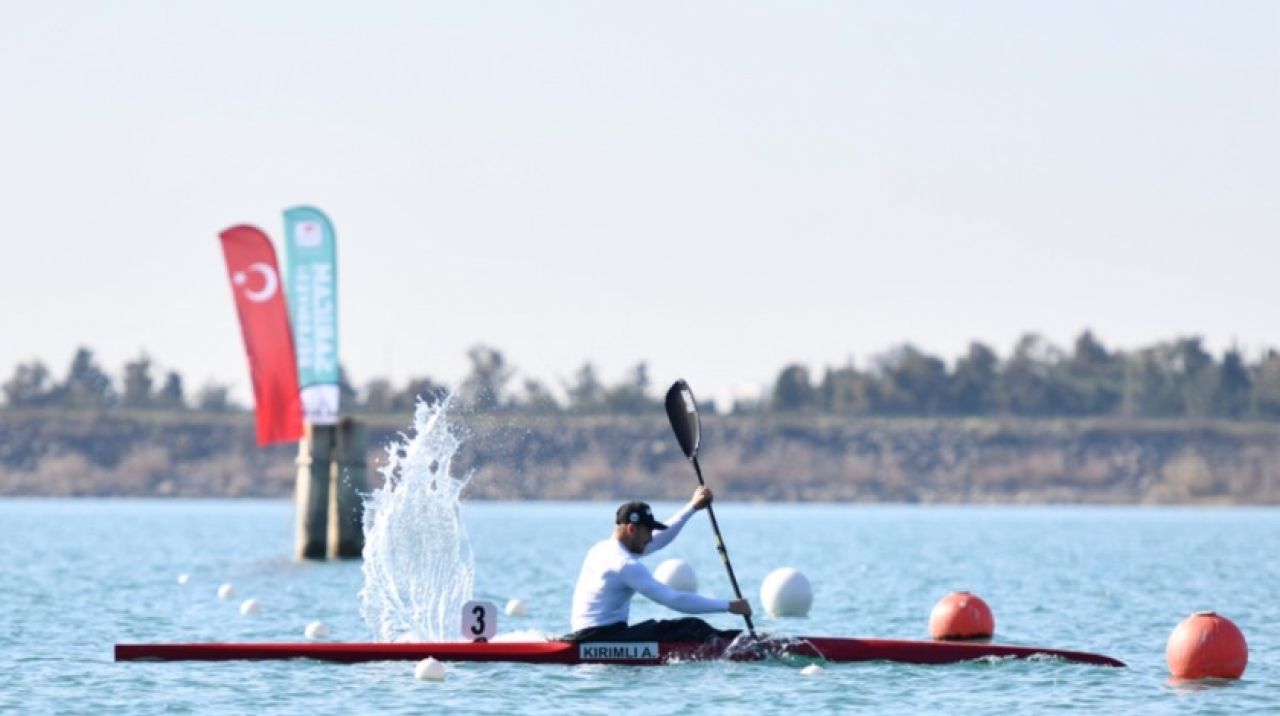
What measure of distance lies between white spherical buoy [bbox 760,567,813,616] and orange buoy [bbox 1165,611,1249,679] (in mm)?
8090

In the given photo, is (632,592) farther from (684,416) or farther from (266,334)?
(266,334)

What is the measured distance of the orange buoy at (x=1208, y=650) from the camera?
23.1 metres

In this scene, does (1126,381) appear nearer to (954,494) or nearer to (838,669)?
(954,494)

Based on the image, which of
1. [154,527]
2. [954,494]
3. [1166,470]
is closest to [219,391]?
[954,494]

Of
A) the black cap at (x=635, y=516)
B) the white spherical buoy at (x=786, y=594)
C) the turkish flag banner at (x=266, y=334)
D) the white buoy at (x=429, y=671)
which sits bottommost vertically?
the white buoy at (x=429, y=671)

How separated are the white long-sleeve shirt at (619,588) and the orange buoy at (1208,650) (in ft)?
14.2

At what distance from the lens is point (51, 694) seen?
22.3 metres

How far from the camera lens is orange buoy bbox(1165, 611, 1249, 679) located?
75.8ft

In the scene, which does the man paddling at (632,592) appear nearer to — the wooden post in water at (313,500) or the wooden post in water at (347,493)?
the wooden post in water at (347,493)

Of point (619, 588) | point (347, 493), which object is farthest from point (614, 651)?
point (347, 493)

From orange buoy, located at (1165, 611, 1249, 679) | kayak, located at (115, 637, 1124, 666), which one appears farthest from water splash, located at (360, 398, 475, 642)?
orange buoy, located at (1165, 611, 1249, 679)

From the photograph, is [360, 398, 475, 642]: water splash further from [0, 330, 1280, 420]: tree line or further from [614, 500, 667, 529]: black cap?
[0, 330, 1280, 420]: tree line

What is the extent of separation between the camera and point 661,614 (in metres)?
31.3

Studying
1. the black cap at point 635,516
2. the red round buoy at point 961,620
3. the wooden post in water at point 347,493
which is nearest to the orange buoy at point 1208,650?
the red round buoy at point 961,620
